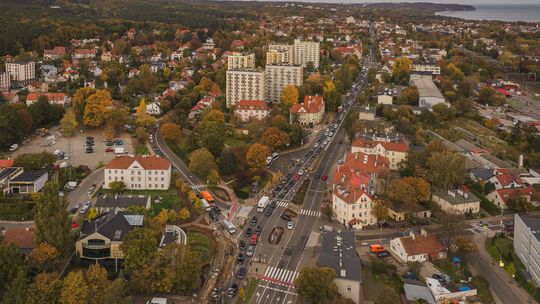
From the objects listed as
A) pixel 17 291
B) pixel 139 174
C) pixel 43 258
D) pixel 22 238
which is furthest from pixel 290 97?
pixel 17 291

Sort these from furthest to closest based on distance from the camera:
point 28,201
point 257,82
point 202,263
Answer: point 257,82
point 28,201
point 202,263

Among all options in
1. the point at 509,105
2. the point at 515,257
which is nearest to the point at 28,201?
the point at 515,257

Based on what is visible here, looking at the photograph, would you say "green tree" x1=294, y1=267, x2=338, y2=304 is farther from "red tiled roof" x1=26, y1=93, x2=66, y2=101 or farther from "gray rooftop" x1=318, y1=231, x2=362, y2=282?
"red tiled roof" x1=26, y1=93, x2=66, y2=101

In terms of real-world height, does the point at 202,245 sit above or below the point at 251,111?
below

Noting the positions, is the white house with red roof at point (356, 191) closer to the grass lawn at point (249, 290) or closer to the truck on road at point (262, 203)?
the truck on road at point (262, 203)

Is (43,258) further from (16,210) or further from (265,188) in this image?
(265,188)

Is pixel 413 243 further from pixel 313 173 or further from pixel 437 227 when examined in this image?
pixel 313 173
